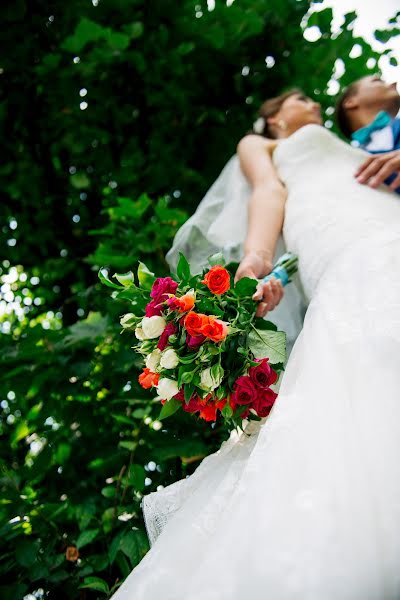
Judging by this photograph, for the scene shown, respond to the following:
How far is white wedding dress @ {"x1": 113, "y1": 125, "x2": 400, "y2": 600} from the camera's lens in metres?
0.64

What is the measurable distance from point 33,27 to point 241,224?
1.74 m

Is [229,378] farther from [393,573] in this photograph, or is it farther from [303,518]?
[393,573]

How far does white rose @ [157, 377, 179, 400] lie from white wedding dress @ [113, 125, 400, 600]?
0.65 ft

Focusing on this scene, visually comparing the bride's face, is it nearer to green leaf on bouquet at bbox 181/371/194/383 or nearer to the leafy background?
the leafy background

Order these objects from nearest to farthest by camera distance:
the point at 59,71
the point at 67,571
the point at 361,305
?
1. the point at 361,305
2. the point at 67,571
3. the point at 59,71

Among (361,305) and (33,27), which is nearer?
(361,305)

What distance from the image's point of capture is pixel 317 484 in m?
0.73

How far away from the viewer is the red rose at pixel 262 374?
1.08m

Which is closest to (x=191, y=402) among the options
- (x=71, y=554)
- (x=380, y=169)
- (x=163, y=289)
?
(x=163, y=289)

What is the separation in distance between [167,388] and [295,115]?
161cm

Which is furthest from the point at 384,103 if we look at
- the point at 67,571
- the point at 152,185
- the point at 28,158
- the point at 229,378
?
the point at 67,571

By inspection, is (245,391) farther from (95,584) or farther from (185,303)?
(95,584)

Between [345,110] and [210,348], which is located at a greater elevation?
[345,110]

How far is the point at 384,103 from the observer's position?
2.23 metres
